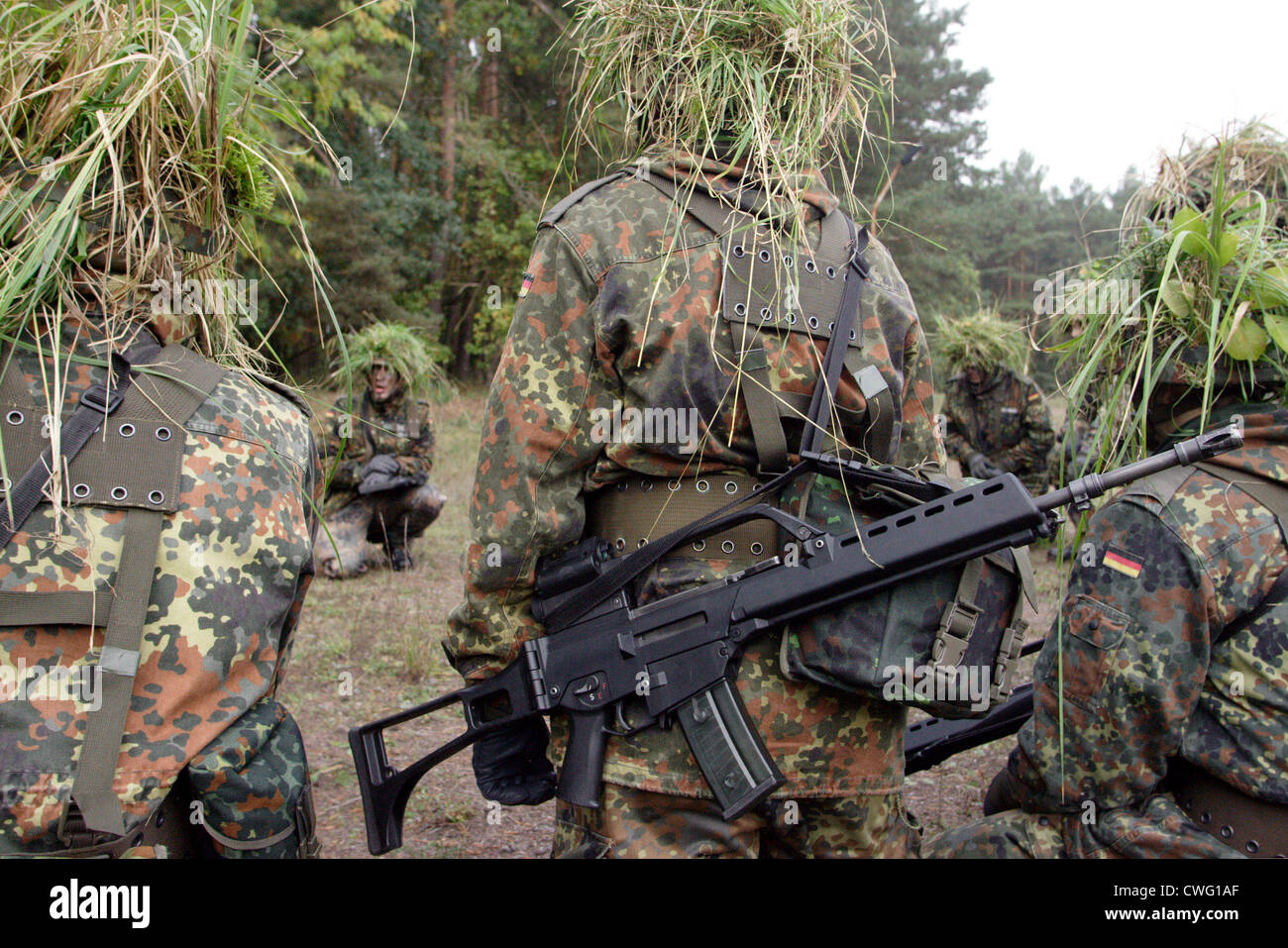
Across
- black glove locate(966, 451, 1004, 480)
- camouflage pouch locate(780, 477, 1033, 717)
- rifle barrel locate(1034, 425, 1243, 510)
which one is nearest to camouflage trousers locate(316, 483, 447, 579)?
black glove locate(966, 451, 1004, 480)

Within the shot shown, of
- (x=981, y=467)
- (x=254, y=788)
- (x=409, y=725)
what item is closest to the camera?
(x=254, y=788)


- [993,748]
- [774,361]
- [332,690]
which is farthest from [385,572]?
[774,361]

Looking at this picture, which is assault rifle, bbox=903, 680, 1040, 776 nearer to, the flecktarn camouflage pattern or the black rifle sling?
the black rifle sling

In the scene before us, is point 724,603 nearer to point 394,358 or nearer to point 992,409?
point 394,358

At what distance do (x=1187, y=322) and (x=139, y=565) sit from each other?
263 cm

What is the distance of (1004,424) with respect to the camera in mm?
10352

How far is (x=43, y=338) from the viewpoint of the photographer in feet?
6.73

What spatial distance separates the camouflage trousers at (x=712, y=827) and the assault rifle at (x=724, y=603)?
0.30 ft

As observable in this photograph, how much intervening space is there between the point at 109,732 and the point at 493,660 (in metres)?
0.94

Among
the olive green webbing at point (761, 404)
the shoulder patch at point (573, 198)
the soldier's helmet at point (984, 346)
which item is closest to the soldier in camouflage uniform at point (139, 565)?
the shoulder patch at point (573, 198)

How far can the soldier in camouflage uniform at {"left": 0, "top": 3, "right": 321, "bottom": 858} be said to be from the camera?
1.91m

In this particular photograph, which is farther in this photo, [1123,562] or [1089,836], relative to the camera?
[1089,836]

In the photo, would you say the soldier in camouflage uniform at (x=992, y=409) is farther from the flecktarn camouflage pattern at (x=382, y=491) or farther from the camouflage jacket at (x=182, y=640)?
the camouflage jacket at (x=182, y=640)

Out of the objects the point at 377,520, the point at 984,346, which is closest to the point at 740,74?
the point at 377,520
